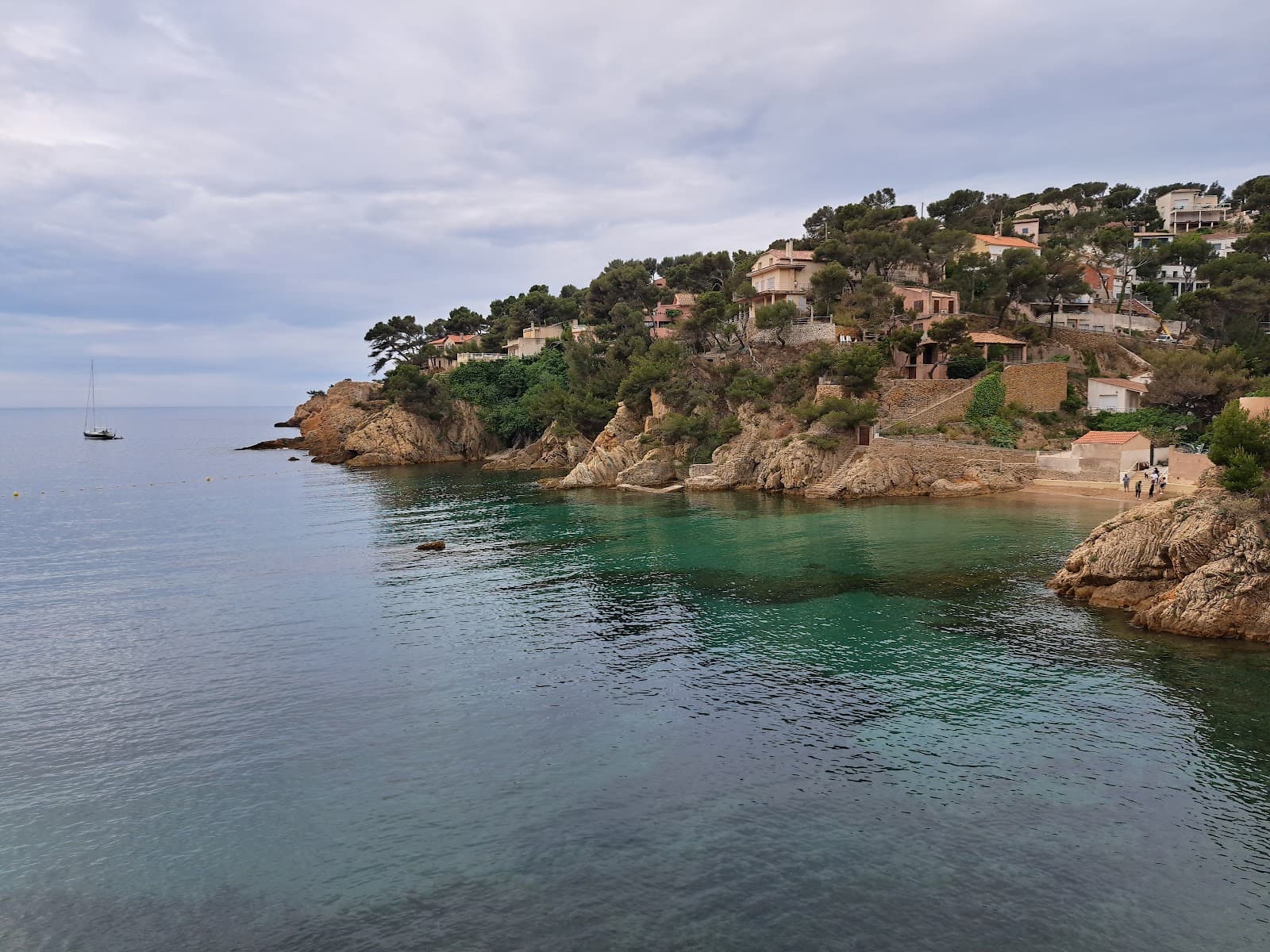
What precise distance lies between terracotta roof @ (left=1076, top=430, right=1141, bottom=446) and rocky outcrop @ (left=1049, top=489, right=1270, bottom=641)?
87.0ft

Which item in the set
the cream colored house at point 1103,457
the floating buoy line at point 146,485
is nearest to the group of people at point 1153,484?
the cream colored house at point 1103,457

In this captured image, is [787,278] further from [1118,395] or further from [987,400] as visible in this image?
[1118,395]

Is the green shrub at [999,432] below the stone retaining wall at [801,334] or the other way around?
below

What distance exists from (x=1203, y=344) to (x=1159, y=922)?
8007 centimetres

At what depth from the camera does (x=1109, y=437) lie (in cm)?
5628

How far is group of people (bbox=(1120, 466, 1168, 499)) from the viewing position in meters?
50.0

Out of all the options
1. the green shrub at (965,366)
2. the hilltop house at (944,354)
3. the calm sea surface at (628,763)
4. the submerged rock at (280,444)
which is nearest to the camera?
the calm sea surface at (628,763)

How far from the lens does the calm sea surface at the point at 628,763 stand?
14.6 meters

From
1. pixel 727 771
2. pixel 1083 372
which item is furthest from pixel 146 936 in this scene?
pixel 1083 372

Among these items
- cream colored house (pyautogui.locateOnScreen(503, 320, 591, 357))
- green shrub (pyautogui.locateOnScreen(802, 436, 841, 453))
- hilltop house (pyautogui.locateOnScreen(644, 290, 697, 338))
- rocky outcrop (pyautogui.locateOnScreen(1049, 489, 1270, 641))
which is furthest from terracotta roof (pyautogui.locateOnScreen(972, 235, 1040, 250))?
rocky outcrop (pyautogui.locateOnScreen(1049, 489, 1270, 641))

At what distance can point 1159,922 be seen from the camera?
13930 mm

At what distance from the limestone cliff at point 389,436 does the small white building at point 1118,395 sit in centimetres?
7567

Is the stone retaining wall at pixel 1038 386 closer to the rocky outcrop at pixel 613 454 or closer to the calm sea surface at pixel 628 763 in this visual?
the calm sea surface at pixel 628 763

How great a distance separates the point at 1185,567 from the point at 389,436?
9053 centimetres
